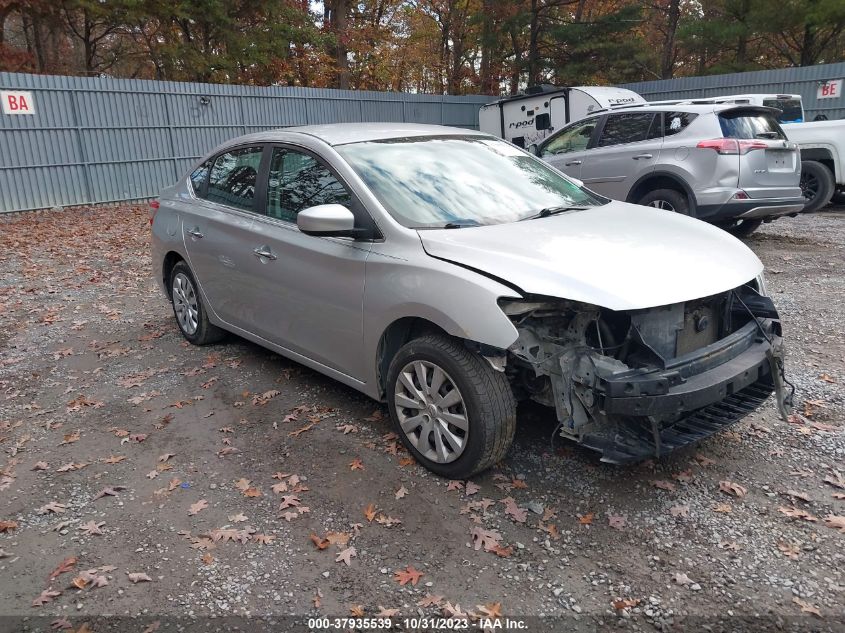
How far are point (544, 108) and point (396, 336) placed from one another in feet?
42.7

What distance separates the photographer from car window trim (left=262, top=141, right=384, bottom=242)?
3.60 metres

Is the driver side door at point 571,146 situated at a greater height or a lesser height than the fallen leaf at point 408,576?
greater

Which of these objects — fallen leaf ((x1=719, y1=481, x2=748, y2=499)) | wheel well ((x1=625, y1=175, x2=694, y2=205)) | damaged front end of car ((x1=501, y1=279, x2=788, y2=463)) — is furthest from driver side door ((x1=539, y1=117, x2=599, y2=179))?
fallen leaf ((x1=719, y1=481, x2=748, y2=499))

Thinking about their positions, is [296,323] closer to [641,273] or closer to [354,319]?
[354,319]

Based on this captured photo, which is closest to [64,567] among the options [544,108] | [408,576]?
[408,576]

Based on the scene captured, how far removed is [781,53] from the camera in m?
23.6

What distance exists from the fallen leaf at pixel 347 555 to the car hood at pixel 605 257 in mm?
1423

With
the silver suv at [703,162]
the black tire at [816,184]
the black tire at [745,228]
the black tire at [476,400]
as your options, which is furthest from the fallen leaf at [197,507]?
the black tire at [816,184]

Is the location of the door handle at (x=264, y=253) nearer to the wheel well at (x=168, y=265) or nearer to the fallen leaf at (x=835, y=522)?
the wheel well at (x=168, y=265)

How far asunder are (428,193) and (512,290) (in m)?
1.08

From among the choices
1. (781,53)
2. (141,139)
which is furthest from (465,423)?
(781,53)

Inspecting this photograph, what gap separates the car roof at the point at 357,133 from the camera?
4.20 meters

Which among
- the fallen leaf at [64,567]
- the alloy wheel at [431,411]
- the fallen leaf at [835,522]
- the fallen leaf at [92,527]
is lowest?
the fallen leaf at [835,522]

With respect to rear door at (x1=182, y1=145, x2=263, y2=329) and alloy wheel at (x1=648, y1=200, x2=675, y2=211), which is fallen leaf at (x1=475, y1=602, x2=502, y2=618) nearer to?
rear door at (x1=182, y1=145, x2=263, y2=329)
